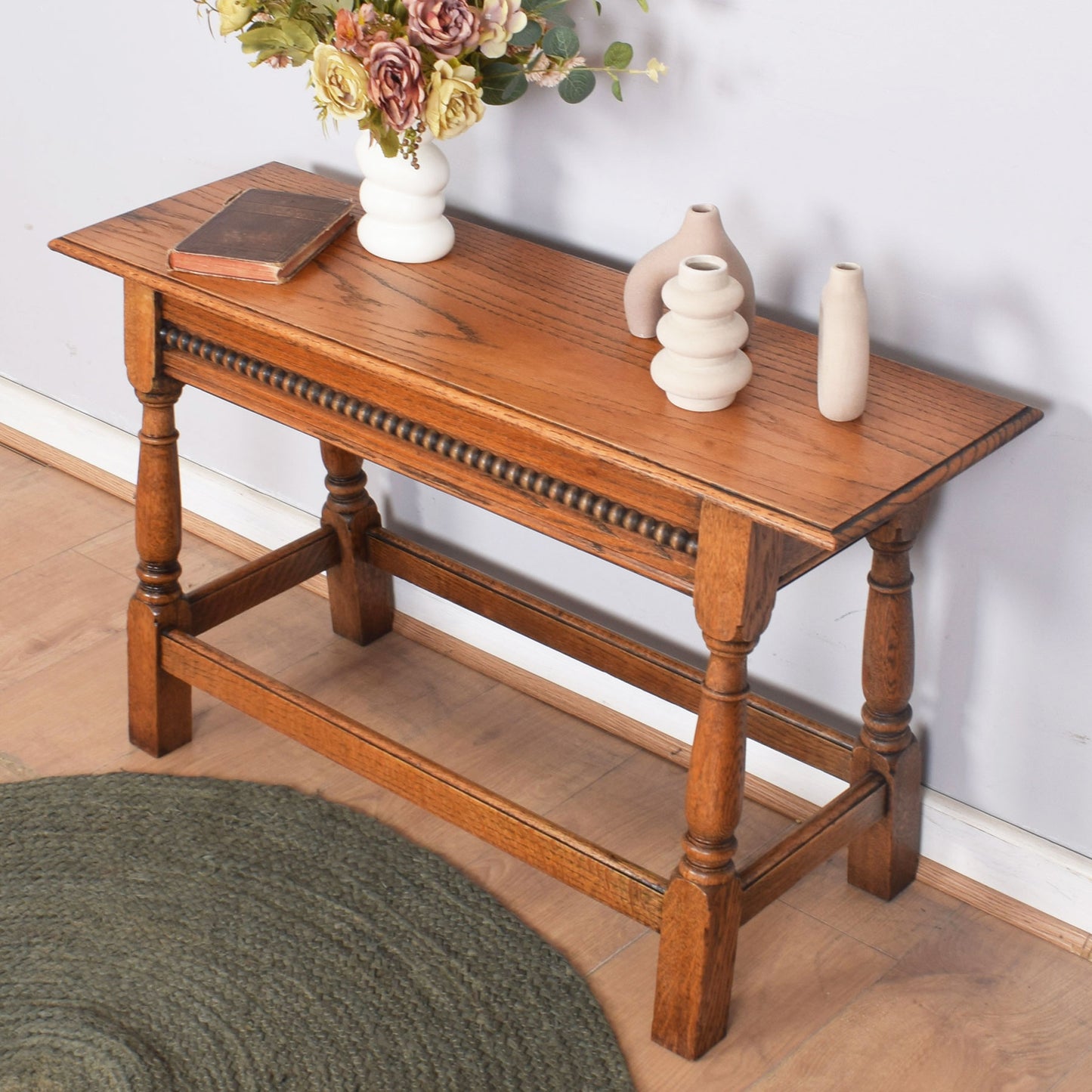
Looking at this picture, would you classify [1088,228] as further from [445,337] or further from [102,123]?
[102,123]

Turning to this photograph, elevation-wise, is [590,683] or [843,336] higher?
[843,336]

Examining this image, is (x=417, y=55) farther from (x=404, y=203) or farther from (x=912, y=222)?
(x=912, y=222)

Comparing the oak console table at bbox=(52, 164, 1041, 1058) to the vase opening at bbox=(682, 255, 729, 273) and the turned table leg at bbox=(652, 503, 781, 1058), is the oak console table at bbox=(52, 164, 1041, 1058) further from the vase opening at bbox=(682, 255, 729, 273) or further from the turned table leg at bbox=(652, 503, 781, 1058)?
the vase opening at bbox=(682, 255, 729, 273)

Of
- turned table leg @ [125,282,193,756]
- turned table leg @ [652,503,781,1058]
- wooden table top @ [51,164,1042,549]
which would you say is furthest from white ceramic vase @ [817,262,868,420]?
turned table leg @ [125,282,193,756]

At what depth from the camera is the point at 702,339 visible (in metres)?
1.68

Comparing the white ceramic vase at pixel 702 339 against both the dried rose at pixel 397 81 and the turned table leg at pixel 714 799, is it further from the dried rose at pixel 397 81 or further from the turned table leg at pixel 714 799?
the dried rose at pixel 397 81

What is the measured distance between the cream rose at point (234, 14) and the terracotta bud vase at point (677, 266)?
2.00ft

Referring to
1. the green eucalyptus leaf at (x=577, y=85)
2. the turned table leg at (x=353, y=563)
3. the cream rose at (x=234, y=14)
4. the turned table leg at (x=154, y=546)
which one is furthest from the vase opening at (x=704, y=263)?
the turned table leg at (x=353, y=563)

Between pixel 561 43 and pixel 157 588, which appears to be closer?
pixel 561 43

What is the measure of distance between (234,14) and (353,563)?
0.98m

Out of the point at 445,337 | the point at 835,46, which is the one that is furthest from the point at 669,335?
the point at 835,46

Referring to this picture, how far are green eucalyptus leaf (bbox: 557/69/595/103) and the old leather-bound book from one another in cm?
38

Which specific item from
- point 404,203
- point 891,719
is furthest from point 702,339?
point 891,719

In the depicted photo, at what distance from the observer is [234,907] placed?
2129 mm
